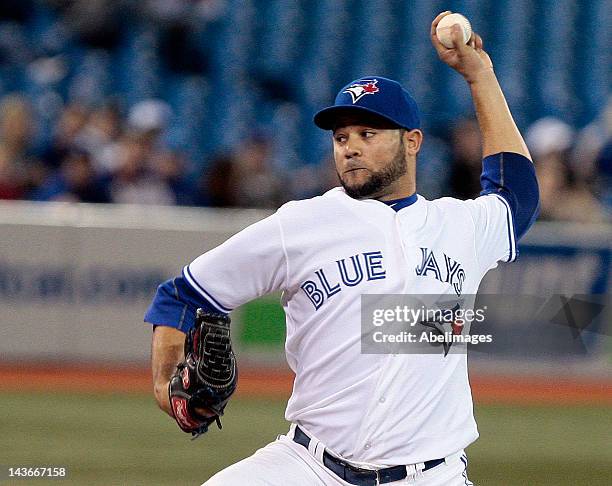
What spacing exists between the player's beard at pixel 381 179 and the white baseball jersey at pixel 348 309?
4 cm

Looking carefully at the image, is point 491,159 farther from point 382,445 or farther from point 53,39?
point 53,39

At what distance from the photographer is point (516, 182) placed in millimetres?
4945

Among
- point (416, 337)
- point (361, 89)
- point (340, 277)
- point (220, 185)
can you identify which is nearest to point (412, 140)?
point (361, 89)

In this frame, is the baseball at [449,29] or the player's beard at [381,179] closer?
the player's beard at [381,179]

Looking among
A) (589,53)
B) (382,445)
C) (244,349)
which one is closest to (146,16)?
(244,349)

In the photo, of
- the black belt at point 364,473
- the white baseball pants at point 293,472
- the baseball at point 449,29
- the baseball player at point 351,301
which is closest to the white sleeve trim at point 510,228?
the baseball player at point 351,301

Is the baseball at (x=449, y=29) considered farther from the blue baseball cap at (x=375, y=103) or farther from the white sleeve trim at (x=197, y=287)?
the white sleeve trim at (x=197, y=287)

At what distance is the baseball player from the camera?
13.7 feet

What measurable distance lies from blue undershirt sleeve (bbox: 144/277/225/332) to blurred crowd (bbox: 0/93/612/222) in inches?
283

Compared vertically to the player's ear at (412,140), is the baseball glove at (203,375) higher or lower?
lower

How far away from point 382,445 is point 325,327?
1.50ft

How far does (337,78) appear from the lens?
15641 mm

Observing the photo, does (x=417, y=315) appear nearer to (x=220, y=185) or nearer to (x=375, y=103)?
(x=375, y=103)

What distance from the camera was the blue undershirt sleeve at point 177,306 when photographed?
4.21m
